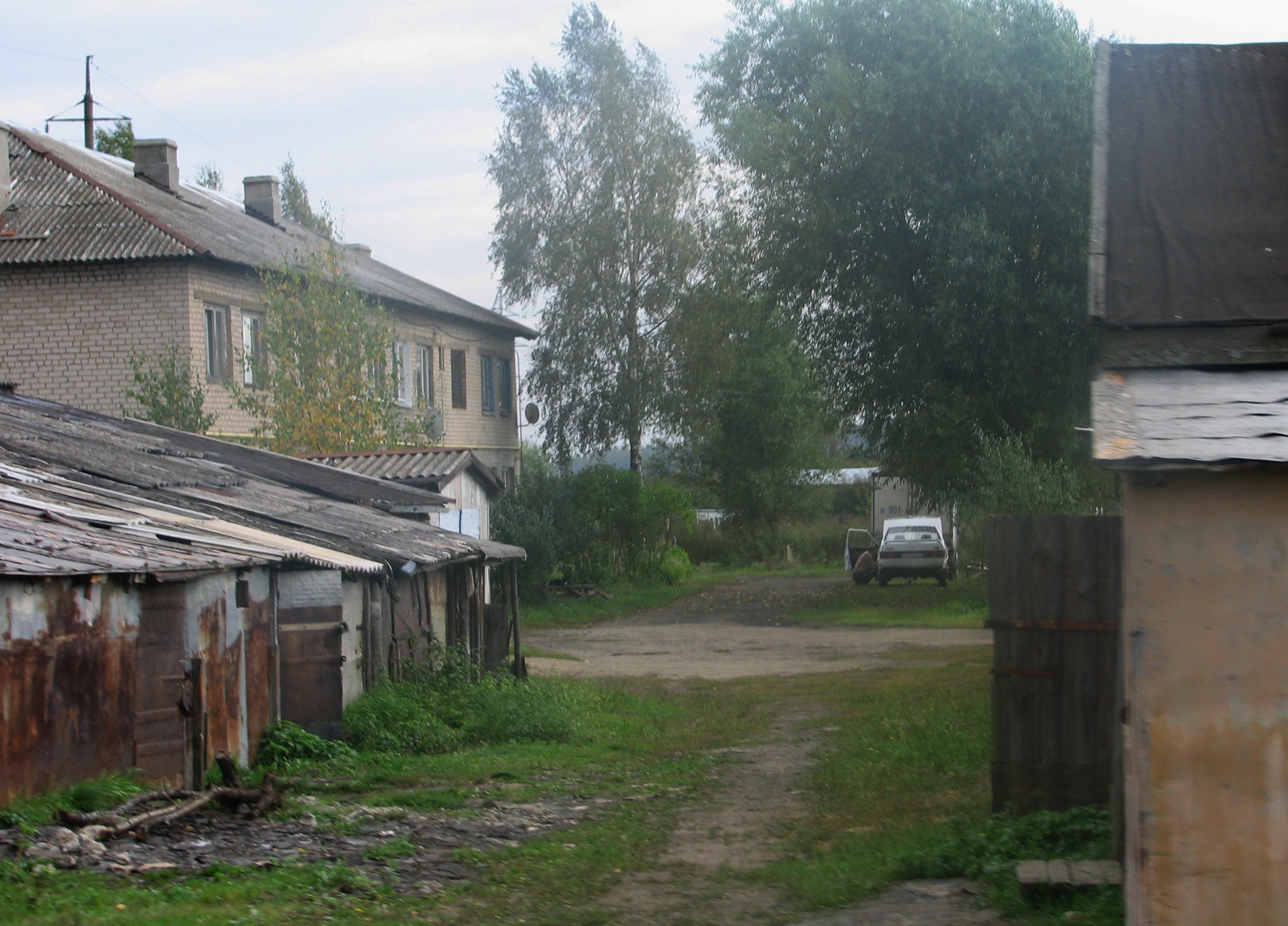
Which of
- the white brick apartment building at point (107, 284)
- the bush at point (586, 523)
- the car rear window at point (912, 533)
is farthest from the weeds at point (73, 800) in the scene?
the car rear window at point (912, 533)

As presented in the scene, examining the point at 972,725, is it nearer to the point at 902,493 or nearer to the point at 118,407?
the point at 118,407

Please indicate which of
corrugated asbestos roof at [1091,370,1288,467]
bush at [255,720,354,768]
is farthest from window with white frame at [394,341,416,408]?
corrugated asbestos roof at [1091,370,1288,467]

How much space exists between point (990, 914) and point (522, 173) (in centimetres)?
3189

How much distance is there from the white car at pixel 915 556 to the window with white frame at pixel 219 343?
15.7 metres

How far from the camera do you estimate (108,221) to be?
23.3 metres

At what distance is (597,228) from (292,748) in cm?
2516

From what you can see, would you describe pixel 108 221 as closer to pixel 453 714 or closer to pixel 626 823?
pixel 453 714

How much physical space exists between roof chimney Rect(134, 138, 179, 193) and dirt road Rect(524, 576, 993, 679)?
13.4 meters

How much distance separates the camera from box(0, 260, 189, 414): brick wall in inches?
886

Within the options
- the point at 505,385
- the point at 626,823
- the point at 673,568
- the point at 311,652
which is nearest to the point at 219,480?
the point at 311,652

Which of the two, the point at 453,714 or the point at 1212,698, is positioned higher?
the point at 1212,698

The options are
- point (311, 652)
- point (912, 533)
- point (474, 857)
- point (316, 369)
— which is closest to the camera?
point (474, 857)

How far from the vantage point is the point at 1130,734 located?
5.30 metres

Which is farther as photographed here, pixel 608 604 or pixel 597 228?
pixel 597 228
